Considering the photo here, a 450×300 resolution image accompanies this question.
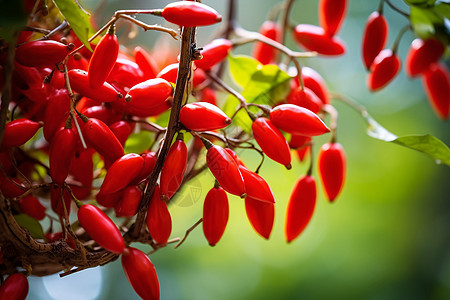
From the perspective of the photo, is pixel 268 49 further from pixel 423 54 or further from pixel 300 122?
pixel 300 122

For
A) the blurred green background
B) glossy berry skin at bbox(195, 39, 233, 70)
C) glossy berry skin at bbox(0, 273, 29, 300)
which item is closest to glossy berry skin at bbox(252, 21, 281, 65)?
glossy berry skin at bbox(195, 39, 233, 70)

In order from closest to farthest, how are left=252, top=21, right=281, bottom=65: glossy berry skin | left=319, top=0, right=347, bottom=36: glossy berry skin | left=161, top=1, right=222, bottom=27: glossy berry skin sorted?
left=161, top=1, right=222, bottom=27: glossy berry skin < left=319, top=0, right=347, bottom=36: glossy berry skin < left=252, top=21, right=281, bottom=65: glossy berry skin

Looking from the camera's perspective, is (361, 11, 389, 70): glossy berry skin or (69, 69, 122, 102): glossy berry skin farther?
(361, 11, 389, 70): glossy berry skin

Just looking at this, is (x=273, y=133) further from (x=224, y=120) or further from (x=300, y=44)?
(x=300, y=44)

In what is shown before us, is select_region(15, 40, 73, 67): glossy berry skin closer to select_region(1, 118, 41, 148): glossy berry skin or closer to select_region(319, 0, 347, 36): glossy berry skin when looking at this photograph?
select_region(1, 118, 41, 148): glossy berry skin

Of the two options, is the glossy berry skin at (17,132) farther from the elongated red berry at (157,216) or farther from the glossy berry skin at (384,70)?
the glossy berry skin at (384,70)

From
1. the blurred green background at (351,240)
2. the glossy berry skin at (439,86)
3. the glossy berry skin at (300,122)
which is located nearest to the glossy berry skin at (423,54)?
the glossy berry skin at (439,86)

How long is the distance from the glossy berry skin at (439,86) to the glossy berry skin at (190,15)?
1.32 feet

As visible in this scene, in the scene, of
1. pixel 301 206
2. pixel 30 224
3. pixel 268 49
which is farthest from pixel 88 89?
pixel 268 49

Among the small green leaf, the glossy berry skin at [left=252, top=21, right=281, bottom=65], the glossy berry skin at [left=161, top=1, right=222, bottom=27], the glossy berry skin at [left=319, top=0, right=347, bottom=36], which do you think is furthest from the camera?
the glossy berry skin at [left=252, top=21, right=281, bottom=65]

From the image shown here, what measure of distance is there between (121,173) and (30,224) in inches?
4.4

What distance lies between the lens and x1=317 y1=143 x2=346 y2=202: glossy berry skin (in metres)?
0.54

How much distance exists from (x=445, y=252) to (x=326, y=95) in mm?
1934

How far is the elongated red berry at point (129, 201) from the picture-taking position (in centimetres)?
38
